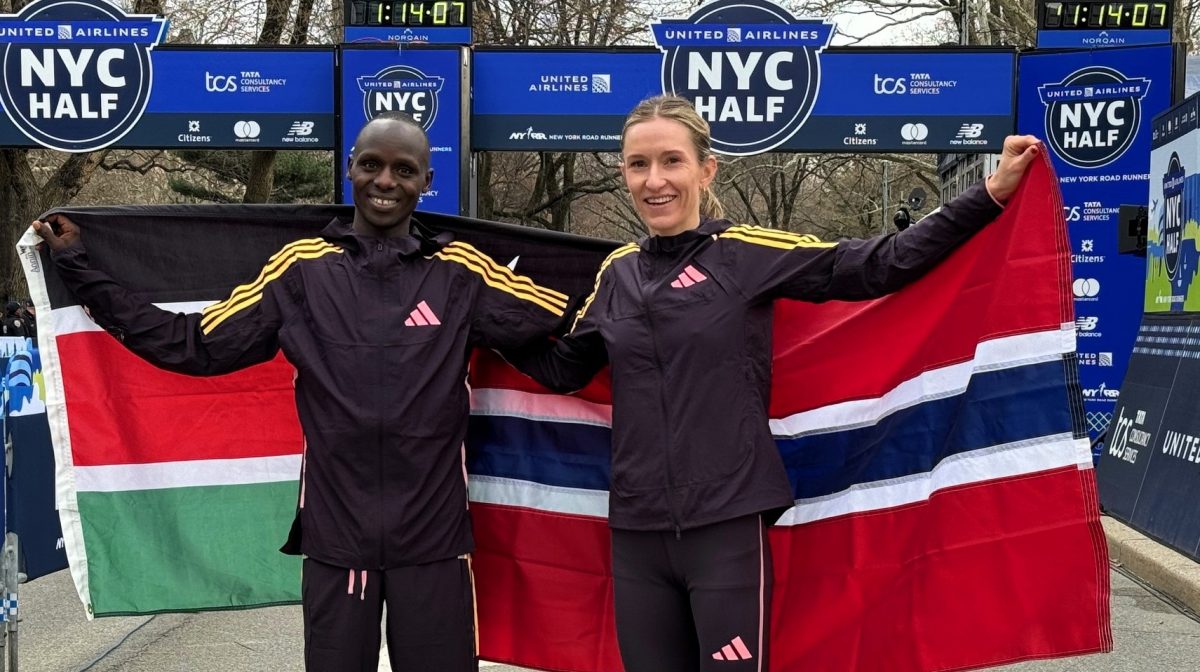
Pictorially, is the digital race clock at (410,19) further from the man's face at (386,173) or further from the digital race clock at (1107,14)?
the man's face at (386,173)

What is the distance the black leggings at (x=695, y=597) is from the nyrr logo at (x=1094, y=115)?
11.2 metres

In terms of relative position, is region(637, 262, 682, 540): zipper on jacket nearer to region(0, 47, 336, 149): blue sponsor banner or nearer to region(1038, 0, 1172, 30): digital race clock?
region(0, 47, 336, 149): blue sponsor banner

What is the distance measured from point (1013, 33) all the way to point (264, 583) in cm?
2913

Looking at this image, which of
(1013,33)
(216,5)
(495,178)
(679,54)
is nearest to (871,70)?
(679,54)

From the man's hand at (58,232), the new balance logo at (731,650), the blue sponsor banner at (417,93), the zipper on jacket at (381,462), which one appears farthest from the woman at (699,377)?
the blue sponsor banner at (417,93)

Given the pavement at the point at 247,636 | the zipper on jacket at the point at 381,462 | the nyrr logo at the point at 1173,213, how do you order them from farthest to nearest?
the nyrr logo at the point at 1173,213 → the pavement at the point at 247,636 → the zipper on jacket at the point at 381,462

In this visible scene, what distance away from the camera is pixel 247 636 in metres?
6.69

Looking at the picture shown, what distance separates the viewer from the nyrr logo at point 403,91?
46.1ft

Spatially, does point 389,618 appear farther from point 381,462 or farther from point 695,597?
point 695,597

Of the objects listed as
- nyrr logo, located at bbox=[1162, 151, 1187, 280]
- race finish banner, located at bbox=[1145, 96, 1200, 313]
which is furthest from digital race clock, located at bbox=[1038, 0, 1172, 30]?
nyrr logo, located at bbox=[1162, 151, 1187, 280]

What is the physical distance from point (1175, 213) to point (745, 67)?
17.9 ft

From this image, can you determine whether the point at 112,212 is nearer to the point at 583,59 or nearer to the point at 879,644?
the point at 879,644

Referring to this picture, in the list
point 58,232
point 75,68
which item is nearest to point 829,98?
point 75,68

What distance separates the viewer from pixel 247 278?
4.58 metres
